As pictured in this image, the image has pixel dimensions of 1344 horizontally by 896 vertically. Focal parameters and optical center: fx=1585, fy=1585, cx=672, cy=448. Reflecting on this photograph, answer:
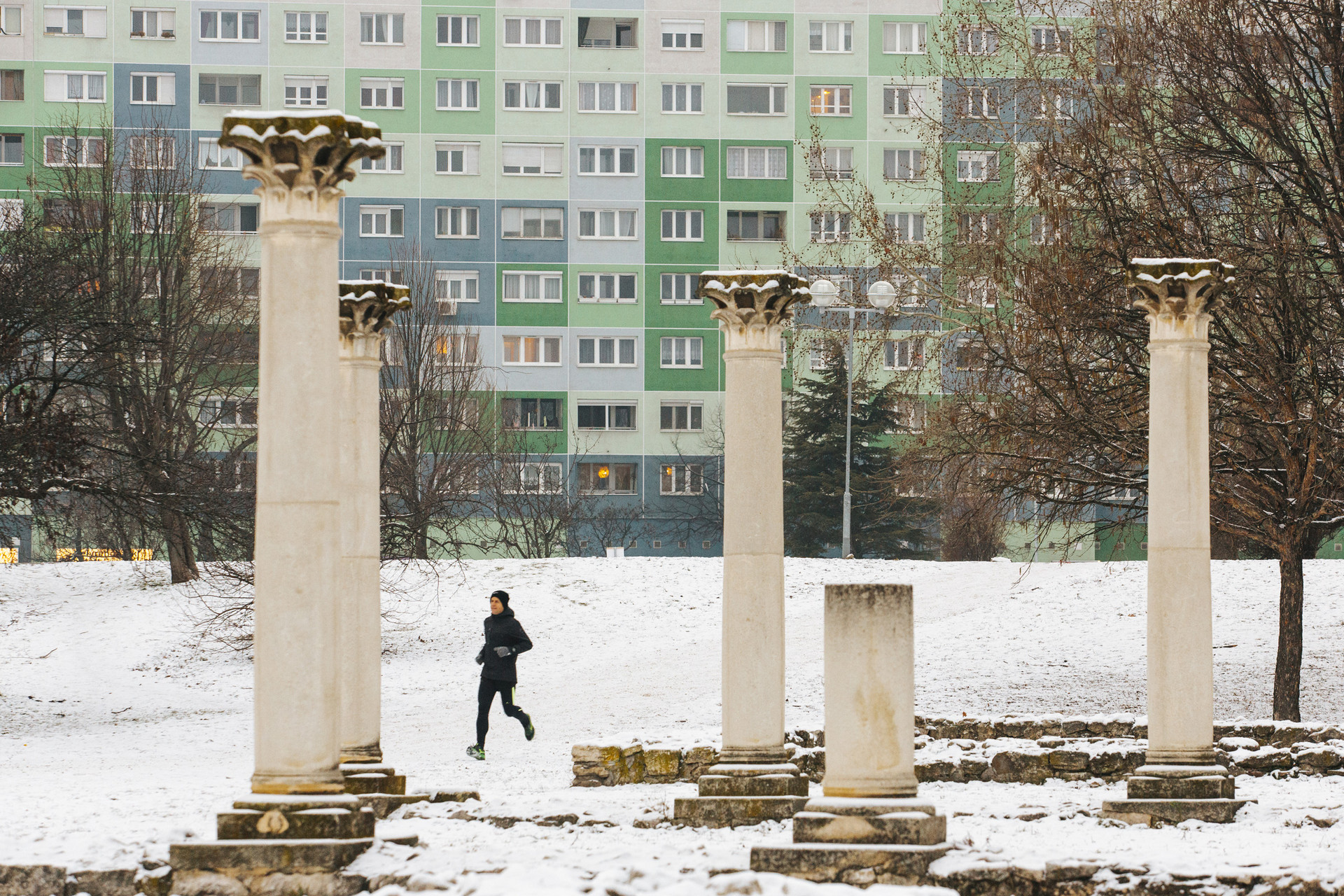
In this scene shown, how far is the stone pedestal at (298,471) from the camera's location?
34.5ft

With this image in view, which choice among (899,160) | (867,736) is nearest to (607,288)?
(899,160)

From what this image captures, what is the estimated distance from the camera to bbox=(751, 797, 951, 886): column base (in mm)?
10297

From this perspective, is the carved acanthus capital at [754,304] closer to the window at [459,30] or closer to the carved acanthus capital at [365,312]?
the carved acanthus capital at [365,312]

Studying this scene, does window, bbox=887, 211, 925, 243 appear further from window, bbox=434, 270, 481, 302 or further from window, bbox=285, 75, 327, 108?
window, bbox=285, 75, 327, 108

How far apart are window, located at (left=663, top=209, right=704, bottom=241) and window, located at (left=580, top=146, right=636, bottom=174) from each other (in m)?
2.09

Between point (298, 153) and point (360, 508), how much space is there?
4.35 metres

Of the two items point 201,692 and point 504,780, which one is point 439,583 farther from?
point 504,780

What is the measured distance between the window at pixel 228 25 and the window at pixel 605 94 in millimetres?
11583

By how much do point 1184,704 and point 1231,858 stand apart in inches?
122

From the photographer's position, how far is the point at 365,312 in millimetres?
14109

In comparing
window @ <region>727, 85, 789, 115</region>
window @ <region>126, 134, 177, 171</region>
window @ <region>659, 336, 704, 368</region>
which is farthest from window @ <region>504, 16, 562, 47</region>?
window @ <region>126, 134, 177, 171</region>

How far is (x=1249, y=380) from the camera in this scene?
20031mm

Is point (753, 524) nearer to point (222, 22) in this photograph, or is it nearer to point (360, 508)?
point (360, 508)

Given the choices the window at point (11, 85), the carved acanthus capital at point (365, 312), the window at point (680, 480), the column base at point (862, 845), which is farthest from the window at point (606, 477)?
the column base at point (862, 845)
